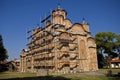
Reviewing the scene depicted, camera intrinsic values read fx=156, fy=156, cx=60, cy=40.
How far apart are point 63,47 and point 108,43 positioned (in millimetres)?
25668

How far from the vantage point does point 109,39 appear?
5775 cm

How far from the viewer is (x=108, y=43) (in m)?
57.0

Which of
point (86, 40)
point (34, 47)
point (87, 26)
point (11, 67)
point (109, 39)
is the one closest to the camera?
point (86, 40)

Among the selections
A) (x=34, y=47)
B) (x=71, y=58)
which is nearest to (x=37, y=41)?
(x=34, y=47)

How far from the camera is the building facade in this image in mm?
37250

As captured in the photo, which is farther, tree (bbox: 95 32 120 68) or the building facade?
tree (bbox: 95 32 120 68)

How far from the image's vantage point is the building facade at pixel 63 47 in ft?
122

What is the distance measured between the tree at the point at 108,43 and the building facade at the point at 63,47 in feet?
45.1

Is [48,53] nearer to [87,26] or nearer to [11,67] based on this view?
[87,26]

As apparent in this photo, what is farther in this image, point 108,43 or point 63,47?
point 108,43

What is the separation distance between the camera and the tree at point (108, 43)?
2224 inches

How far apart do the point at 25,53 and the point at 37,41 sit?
10.8 m

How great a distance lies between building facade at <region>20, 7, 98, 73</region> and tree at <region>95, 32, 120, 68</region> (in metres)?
13.8

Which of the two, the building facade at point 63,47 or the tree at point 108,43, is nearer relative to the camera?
the building facade at point 63,47
